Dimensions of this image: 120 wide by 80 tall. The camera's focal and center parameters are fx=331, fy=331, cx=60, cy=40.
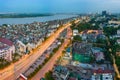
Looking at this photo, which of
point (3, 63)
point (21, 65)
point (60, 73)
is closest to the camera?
point (60, 73)

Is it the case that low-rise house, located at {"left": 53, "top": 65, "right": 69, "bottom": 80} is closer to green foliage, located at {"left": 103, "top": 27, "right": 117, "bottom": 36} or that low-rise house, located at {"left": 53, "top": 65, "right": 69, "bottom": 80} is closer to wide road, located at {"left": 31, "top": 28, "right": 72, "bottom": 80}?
wide road, located at {"left": 31, "top": 28, "right": 72, "bottom": 80}

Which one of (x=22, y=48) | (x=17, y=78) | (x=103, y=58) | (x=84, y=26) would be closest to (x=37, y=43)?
(x=22, y=48)

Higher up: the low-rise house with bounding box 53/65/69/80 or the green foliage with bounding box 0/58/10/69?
the low-rise house with bounding box 53/65/69/80

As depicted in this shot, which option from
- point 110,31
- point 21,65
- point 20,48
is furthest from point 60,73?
point 110,31

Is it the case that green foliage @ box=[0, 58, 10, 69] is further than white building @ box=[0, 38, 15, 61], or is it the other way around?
white building @ box=[0, 38, 15, 61]

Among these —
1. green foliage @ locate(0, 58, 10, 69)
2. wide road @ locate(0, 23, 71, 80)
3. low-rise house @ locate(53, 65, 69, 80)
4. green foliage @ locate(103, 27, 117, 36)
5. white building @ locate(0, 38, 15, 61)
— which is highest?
white building @ locate(0, 38, 15, 61)

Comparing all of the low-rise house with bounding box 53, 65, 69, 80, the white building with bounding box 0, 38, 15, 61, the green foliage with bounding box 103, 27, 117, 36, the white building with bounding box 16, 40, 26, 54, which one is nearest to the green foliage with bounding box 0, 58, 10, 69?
the white building with bounding box 0, 38, 15, 61

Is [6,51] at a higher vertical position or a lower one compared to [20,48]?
higher

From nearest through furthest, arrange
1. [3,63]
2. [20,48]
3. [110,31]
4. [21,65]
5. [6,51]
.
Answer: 1. [3,63]
2. [21,65]
3. [6,51]
4. [20,48]
5. [110,31]

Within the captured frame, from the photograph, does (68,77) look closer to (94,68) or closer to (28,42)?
(94,68)

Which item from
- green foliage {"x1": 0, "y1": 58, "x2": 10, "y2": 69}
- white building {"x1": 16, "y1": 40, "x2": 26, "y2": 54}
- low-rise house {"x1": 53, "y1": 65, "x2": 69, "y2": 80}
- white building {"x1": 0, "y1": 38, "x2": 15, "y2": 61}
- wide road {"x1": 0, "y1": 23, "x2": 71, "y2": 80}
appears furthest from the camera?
white building {"x1": 16, "y1": 40, "x2": 26, "y2": 54}

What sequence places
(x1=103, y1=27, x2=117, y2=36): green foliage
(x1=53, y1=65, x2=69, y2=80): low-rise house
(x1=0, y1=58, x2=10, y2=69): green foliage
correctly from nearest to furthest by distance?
(x1=53, y1=65, x2=69, y2=80): low-rise house < (x1=0, y1=58, x2=10, y2=69): green foliage < (x1=103, y1=27, x2=117, y2=36): green foliage

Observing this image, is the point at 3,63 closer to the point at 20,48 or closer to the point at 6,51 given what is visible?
the point at 6,51
